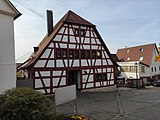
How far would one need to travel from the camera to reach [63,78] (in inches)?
779

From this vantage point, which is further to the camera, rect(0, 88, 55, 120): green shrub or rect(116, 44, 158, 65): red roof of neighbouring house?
rect(116, 44, 158, 65): red roof of neighbouring house

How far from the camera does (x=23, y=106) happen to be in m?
5.79

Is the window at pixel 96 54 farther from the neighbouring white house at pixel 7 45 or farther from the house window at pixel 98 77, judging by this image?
the neighbouring white house at pixel 7 45

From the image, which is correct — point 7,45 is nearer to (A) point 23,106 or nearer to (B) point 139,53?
(A) point 23,106

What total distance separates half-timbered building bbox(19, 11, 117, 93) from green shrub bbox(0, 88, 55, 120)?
11.6 meters

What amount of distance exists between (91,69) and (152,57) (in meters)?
21.9

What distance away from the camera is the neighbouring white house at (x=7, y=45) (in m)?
11.6

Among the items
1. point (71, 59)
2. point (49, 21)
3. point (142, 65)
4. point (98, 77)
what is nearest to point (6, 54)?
point (71, 59)

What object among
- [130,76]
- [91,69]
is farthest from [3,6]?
[130,76]

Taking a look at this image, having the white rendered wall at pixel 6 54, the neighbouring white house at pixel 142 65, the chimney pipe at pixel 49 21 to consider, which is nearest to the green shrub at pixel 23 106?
the white rendered wall at pixel 6 54

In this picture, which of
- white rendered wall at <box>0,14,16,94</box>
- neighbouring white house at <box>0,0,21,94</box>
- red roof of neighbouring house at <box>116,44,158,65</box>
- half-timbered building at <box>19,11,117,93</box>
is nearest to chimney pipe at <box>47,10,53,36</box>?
half-timbered building at <box>19,11,117,93</box>

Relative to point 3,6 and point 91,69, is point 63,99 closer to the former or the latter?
point 3,6

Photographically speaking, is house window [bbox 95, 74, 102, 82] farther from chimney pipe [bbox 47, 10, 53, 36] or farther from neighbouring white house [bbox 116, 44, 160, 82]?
neighbouring white house [bbox 116, 44, 160, 82]

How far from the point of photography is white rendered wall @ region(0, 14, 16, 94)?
11631 mm
